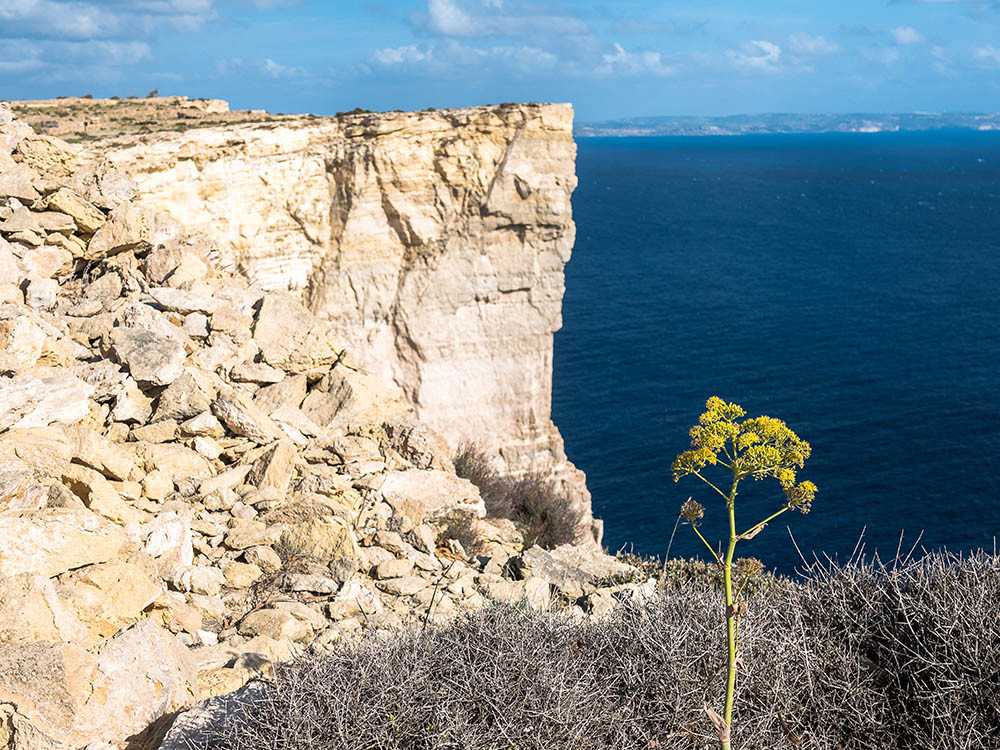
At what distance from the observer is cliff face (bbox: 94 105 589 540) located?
16.9 meters

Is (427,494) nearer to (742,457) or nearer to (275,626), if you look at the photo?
(275,626)

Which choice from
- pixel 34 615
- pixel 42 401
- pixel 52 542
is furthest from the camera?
pixel 42 401

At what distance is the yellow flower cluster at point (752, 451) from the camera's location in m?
4.17

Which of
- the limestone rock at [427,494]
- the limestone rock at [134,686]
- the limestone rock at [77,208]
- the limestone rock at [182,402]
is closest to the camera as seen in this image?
the limestone rock at [134,686]

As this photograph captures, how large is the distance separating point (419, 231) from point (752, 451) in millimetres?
15853

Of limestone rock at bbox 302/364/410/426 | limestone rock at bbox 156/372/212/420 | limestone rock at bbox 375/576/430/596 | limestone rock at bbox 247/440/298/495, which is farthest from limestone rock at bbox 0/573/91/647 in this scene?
limestone rock at bbox 302/364/410/426

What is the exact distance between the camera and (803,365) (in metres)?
44.9

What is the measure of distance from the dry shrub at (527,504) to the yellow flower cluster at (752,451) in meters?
8.38

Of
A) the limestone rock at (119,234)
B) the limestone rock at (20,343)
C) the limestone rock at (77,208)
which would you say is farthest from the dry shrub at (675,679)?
the limestone rock at (77,208)

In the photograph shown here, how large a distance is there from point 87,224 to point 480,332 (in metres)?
9.95

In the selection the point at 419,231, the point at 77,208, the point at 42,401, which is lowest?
the point at 42,401

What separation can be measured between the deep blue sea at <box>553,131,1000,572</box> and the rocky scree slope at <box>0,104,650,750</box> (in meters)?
15.8

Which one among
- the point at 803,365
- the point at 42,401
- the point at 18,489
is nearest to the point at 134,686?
the point at 18,489

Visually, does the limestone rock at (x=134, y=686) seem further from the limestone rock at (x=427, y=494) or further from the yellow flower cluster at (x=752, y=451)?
the limestone rock at (x=427, y=494)
